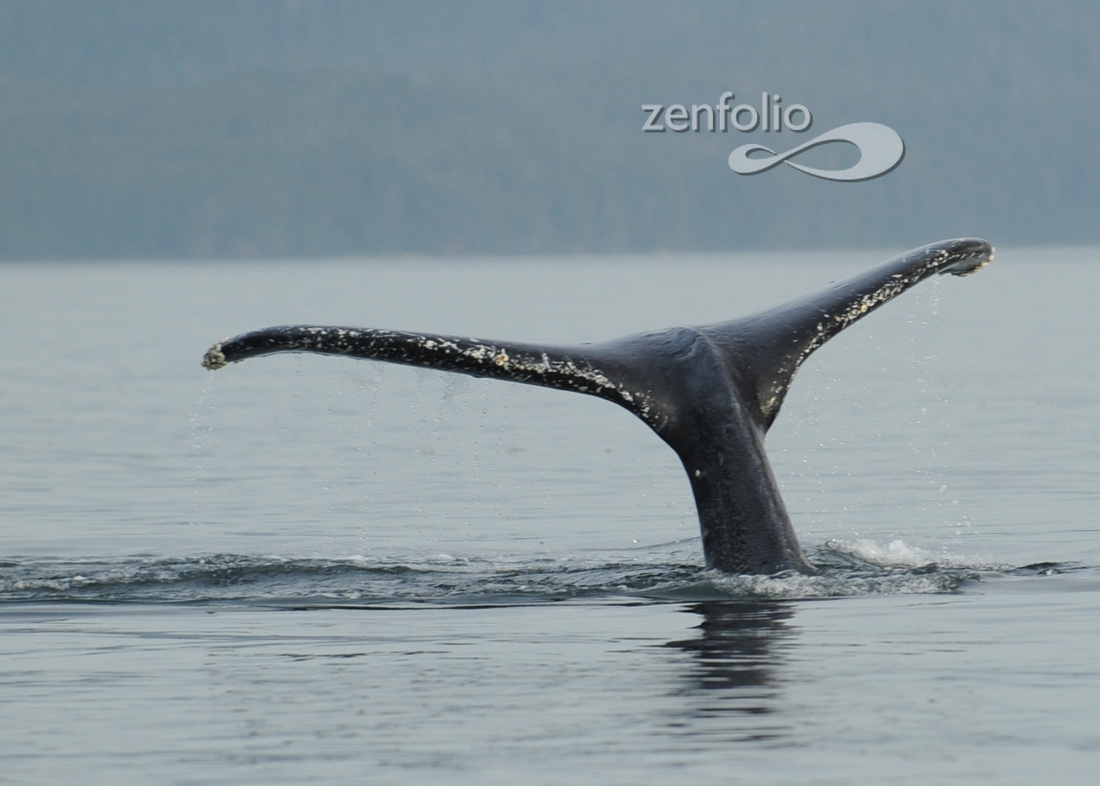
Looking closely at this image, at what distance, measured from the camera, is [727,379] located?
34.0 ft

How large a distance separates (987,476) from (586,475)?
3.41m

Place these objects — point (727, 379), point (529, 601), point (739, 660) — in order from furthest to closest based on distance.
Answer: point (529, 601), point (727, 379), point (739, 660)

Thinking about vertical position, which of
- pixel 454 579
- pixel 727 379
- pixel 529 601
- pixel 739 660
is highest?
pixel 727 379

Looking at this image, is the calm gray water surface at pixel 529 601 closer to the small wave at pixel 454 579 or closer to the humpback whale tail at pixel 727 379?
the small wave at pixel 454 579

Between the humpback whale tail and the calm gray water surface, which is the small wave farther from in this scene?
the humpback whale tail

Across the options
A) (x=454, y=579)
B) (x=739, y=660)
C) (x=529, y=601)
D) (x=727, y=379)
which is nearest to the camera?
(x=739, y=660)

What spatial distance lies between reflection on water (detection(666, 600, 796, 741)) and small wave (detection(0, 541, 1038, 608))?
1.03 feet

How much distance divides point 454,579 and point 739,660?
356 centimetres

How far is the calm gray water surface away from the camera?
25.1 feet

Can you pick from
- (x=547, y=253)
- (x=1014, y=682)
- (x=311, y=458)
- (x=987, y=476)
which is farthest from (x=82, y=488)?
(x=547, y=253)

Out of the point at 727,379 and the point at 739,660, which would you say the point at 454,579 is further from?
the point at 739,660

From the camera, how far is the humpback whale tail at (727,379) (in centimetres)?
1003

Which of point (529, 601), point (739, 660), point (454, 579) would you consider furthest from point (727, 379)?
point (454, 579)

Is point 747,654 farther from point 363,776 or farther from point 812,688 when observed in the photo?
point 363,776
